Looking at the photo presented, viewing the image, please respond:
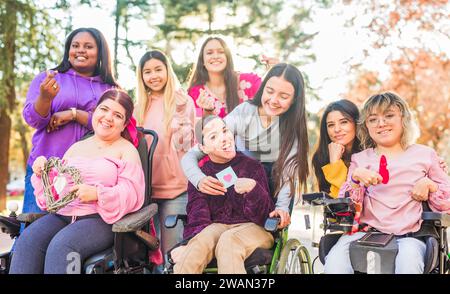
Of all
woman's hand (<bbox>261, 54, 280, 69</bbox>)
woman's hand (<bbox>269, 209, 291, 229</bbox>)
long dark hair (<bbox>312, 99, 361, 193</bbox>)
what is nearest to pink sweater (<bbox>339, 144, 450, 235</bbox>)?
long dark hair (<bbox>312, 99, 361, 193</bbox>)

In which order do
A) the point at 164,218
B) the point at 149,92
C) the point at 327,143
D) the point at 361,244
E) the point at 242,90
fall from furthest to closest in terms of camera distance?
the point at 242,90
the point at 149,92
the point at 164,218
the point at 327,143
the point at 361,244

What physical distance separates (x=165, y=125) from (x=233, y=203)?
Answer: 83 centimetres

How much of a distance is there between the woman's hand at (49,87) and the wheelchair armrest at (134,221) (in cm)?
92

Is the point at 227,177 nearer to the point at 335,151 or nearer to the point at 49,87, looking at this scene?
the point at 335,151

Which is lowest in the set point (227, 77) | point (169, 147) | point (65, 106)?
point (169, 147)

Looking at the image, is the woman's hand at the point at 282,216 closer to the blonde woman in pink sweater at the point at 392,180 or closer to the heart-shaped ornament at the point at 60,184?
the blonde woman in pink sweater at the point at 392,180

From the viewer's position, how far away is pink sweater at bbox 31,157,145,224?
289cm

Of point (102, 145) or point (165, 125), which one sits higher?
point (165, 125)

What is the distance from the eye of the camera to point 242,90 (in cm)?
380

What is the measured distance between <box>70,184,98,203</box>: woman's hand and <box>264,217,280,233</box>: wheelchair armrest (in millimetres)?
952

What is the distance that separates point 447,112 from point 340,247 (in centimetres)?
972

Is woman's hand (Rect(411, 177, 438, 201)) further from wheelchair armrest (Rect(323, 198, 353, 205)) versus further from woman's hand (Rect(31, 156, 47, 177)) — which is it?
woman's hand (Rect(31, 156, 47, 177))

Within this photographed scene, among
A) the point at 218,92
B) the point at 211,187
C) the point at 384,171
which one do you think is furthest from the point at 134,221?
the point at 384,171

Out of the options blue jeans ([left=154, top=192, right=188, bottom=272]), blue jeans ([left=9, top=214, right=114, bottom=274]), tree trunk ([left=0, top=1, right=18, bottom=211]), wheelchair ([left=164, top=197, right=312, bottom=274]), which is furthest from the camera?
tree trunk ([left=0, top=1, right=18, bottom=211])
